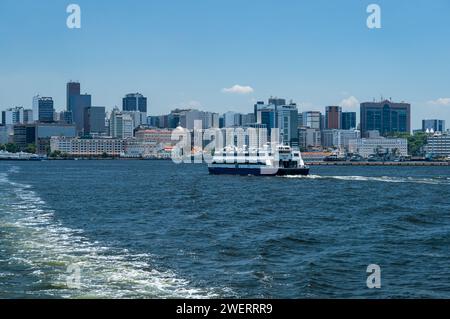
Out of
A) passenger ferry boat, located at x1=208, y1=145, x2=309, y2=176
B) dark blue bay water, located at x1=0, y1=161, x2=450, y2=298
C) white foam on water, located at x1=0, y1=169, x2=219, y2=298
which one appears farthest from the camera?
passenger ferry boat, located at x1=208, y1=145, x2=309, y2=176

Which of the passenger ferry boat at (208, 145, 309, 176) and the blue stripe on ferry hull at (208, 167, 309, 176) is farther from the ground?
the passenger ferry boat at (208, 145, 309, 176)

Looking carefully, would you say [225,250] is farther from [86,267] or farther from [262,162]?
[262,162]

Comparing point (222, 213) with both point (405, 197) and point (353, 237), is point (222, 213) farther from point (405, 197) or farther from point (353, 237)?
point (405, 197)

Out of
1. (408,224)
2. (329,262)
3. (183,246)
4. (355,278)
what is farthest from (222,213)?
(355,278)

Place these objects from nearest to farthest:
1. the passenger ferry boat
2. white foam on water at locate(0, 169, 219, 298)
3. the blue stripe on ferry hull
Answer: white foam on water at locate(0, 169, 219, 298) < the blue stripe on ferry hull < the passenger ferry boat

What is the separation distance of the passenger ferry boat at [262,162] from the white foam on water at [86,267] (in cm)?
5787

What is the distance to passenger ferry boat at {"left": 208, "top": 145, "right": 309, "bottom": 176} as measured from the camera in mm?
84250

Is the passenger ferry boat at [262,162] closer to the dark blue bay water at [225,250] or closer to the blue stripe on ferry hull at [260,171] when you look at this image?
the blue stripe on ferry hull at [260,171]

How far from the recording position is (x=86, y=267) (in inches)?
715

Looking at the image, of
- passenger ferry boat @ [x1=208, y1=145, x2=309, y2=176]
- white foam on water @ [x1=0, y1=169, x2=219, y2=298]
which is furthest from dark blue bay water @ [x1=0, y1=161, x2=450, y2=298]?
passenger ferry boat @ [x1=208, y1=145, x2=309, y2=176]

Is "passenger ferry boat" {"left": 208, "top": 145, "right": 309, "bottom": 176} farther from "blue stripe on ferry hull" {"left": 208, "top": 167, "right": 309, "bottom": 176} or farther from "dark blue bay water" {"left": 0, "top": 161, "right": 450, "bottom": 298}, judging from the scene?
"dark blue bay water" {"left": 0, "top": 161, "right": 450, "bottom": 298}

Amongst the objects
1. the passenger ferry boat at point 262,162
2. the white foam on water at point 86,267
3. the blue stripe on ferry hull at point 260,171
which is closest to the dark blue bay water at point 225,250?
the white foam on water at point 86,267

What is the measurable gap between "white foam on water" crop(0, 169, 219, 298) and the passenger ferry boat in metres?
57.9

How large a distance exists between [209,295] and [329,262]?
5854mm
